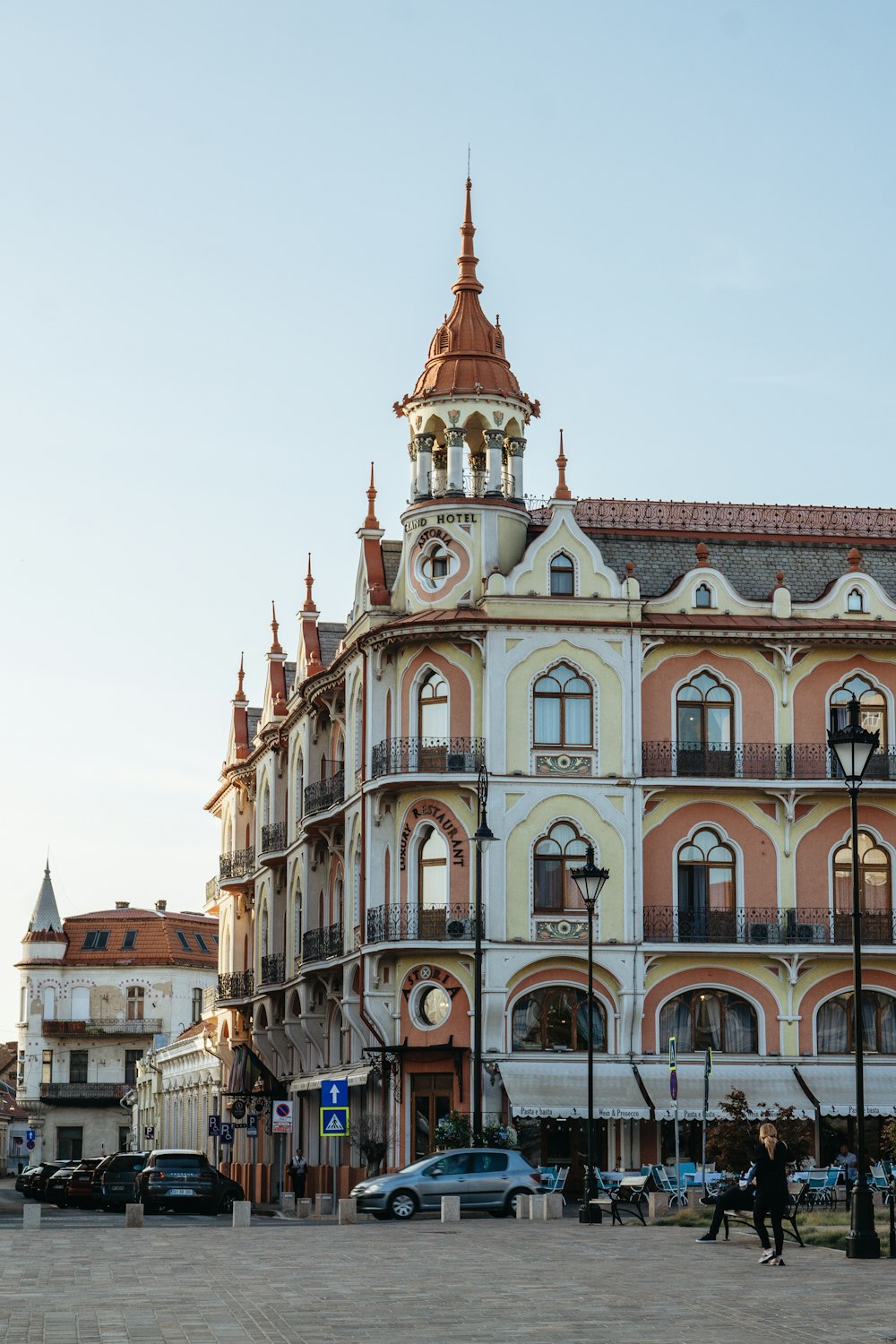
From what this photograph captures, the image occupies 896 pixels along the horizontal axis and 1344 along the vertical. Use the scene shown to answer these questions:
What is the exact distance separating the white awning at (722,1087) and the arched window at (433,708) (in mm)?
9324

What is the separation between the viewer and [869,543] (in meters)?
54.5

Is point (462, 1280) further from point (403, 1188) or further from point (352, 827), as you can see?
point (352, 827)

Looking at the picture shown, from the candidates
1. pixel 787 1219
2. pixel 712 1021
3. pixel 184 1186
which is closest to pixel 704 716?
pixel 712 1021

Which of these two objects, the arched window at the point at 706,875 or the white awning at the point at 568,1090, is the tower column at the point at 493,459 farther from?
the white awning at the point at 568,1090

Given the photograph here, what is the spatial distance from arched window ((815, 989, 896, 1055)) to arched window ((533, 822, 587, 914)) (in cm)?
655

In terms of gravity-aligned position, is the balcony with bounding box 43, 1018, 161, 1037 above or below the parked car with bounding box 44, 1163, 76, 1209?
above

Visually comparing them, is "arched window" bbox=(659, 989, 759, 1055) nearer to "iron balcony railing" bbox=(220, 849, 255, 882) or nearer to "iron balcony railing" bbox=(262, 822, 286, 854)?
"iron balcony railing" bbox=(262, 822, 286, 854)

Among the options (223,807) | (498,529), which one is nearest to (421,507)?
(498,529)

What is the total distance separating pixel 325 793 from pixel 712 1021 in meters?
12.9

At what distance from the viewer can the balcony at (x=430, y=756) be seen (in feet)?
165

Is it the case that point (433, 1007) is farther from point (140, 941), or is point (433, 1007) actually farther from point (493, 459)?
point (140, 941)

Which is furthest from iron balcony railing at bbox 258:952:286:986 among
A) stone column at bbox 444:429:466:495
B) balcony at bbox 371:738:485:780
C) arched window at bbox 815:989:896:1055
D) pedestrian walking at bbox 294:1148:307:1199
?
arched window at bbox 815:989:896:1055

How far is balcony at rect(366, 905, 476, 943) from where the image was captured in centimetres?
4944

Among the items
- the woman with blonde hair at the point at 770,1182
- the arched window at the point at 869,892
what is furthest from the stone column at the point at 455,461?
the woman with blonde hair at the point at 770,1182
